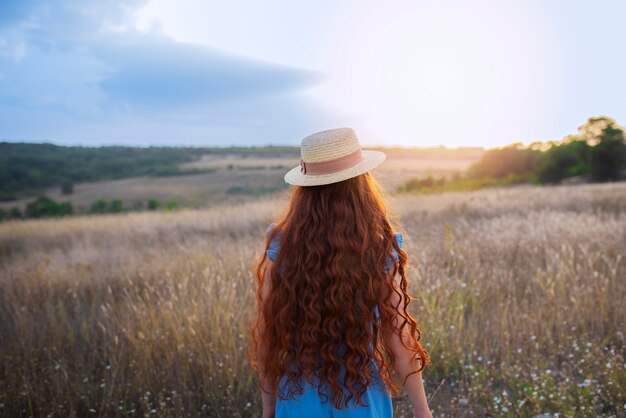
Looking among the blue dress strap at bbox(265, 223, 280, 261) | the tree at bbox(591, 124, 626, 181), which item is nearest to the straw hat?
the blue dress strap at bbox(265, 223, 280, 261)

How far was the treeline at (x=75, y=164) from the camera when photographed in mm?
46406

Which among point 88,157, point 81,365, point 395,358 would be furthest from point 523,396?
point 88,157

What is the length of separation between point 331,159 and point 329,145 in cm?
7

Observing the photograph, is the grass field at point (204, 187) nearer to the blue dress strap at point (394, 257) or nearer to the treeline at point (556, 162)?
the treeline at point (556, 162)

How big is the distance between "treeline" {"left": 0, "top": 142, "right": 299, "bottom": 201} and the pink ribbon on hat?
46990 millimetres

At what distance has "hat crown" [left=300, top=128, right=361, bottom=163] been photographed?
5.70 ft

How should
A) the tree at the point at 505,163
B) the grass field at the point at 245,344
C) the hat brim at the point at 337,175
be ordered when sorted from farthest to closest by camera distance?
the tree at the point at 505,163, the grass field at the point at 245,344, the hat brim at the point at 337,175

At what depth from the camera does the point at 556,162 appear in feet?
104

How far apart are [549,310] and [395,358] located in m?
2.82

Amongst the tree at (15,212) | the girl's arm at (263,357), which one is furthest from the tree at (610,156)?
the tree at (15,212)

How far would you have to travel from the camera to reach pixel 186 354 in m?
3.57

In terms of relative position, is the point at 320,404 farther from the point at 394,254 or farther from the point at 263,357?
the point at 394,254

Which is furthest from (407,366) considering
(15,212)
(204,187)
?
(204,187)

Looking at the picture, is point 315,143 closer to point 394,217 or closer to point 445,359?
point 394,217
